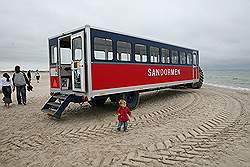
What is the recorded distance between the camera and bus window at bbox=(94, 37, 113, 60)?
24.6ft

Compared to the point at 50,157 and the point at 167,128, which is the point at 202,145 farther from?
the point at 50,157

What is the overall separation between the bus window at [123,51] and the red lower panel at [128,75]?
280mm

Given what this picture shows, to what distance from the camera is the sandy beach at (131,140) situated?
416cm

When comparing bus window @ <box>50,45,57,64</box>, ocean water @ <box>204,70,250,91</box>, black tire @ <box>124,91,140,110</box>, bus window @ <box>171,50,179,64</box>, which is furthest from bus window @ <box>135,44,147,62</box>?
ocean water @ <box>204,70,250,91</box>

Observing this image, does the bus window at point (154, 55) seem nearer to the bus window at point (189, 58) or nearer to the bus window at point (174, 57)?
the bus window at point (174, 57)

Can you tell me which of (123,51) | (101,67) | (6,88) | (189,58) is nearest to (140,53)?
(123,51)

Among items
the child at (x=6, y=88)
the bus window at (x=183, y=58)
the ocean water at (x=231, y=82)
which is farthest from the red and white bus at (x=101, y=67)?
the ocean water at (x=231, y=82)

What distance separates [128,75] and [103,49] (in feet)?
5.08

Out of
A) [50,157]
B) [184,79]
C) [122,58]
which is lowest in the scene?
[50,157]

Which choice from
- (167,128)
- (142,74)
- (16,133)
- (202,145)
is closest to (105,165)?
(202,145)

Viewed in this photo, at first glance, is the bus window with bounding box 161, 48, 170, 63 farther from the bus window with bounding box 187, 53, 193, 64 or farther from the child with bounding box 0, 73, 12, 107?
the child with bounding box 0, 73, 12, 107

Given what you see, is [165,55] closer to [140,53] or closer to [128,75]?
[140,53]

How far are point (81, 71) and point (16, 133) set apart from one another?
2.63 m

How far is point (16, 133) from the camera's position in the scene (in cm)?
610
